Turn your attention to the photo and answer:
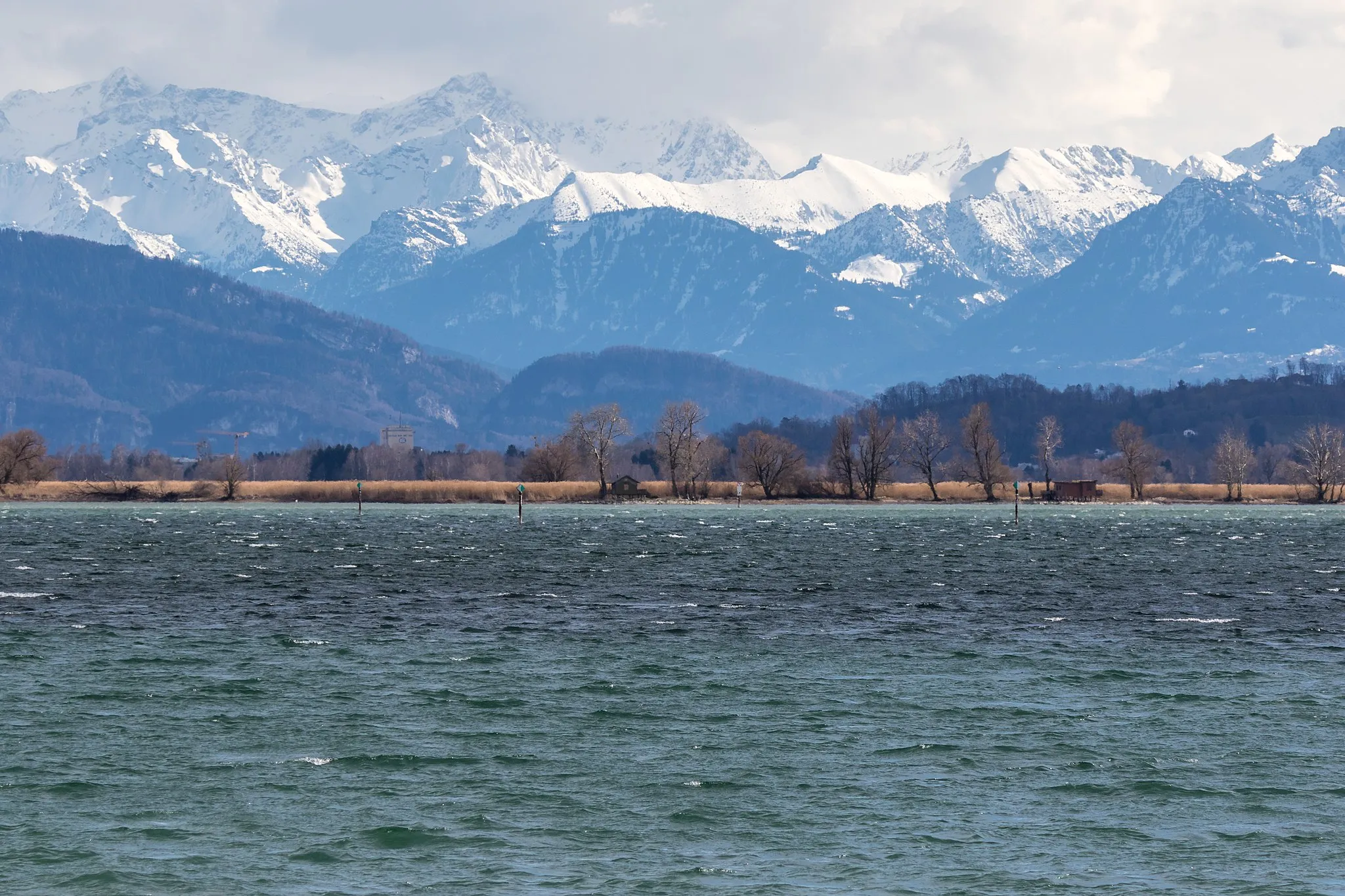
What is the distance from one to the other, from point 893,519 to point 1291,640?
136644mm

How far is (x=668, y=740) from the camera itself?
41.3 m

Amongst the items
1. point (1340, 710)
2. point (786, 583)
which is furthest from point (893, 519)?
point (1340, 710)

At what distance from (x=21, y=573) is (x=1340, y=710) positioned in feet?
242

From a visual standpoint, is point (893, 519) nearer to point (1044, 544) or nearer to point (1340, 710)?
point (1044, 544)

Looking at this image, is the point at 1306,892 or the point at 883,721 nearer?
the point at 1306,892

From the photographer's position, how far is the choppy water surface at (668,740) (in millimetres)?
30484

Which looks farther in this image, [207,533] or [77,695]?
[207,533]

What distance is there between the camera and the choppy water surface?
30.5 metres

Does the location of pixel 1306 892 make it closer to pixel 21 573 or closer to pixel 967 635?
pixel 967 635

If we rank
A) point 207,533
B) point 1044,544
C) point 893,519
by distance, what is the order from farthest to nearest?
point 893,519 < point 207,533 < point 1044,544

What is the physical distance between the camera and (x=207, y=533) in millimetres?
151375

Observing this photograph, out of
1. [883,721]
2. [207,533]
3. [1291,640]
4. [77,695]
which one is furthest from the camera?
[207,533]

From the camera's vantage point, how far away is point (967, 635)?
6334cm

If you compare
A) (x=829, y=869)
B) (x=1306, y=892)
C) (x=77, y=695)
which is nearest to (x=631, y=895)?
(x=829, y=869)
